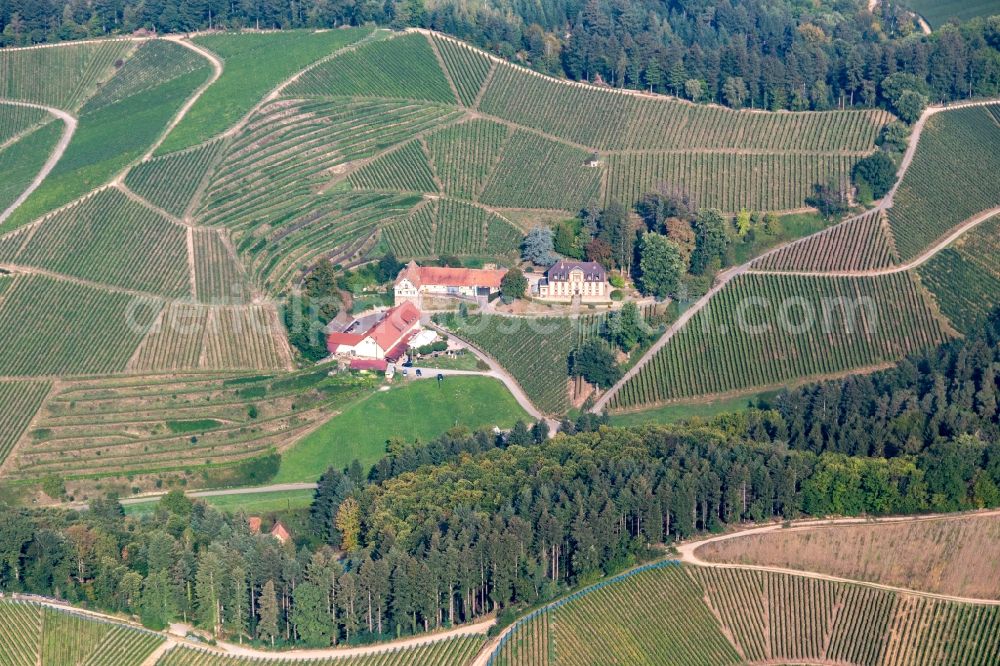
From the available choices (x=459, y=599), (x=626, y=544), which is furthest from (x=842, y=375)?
(x=459, y=599)

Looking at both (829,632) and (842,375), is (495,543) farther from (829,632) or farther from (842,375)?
(842,375)

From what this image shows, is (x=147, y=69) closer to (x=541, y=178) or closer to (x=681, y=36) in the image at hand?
(x=541, y=178)

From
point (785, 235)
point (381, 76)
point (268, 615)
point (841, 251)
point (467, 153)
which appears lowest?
point (268, 615)

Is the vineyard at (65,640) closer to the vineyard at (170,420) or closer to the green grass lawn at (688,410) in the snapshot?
the vineyard at (170,420)

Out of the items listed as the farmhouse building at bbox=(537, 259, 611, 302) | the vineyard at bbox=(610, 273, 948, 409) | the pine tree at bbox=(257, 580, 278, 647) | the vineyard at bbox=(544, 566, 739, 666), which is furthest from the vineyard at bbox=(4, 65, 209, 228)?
the vineyard at bbox=(544, 566, 739, 666)

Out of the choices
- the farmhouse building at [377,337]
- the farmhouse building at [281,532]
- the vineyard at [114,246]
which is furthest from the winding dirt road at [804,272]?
the vineyard at [114,246]

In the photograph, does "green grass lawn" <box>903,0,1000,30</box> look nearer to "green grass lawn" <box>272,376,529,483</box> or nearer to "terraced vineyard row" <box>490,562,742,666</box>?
"green grass lawn" <box>272,376,529,483</box>

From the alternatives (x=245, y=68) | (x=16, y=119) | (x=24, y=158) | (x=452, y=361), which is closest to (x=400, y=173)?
(x=452, y=361)
